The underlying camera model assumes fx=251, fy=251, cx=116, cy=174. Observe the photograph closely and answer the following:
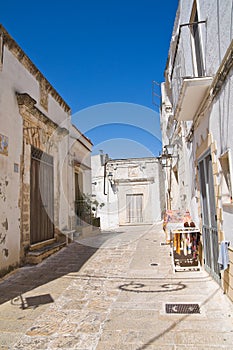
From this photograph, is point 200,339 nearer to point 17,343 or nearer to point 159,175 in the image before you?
point 17,343

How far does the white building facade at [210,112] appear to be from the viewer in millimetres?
3119

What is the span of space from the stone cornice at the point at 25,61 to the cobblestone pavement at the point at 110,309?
4.76m

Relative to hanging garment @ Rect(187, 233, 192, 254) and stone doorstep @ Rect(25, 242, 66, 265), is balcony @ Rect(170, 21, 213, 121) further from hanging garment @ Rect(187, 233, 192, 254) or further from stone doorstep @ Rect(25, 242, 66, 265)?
stone doorstep @ Rect(25, 242, 66, 265)

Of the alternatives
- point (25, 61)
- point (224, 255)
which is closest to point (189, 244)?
point (224, 255)

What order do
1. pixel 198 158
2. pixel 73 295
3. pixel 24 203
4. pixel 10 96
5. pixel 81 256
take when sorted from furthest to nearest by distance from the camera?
pixel 81 256 → pixel 24 203 → pixel 10 96 → pixel 198 158 → pixel 73 295

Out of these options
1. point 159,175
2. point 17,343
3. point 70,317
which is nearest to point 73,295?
point 70,317

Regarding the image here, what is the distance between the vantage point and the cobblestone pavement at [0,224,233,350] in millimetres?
2430

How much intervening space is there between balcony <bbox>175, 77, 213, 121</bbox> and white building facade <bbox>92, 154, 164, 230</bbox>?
1274 centimetres

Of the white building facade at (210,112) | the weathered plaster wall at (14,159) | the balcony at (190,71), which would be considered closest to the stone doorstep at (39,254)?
the weathered plaster wall at (14,159)

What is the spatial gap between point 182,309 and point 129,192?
48.4ft

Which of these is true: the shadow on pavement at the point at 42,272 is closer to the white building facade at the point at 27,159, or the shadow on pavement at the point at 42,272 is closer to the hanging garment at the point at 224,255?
the white building facade at the point at 27,159

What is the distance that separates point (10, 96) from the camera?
5363mm

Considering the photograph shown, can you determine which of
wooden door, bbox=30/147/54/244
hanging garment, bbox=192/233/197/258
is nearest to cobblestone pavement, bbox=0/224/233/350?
hanging garment, bbox=192/233/197/258

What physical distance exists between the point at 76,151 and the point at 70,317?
8.24 meters
